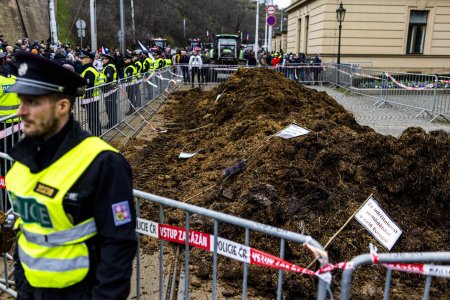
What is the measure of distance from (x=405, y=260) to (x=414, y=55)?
27.1m

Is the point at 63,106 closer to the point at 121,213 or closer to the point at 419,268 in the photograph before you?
the point at 121,213

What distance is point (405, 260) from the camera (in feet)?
7.03

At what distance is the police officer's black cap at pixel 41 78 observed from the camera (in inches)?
79.9

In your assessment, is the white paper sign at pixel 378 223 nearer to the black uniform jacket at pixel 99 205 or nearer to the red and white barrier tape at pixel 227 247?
the red and white barrier tape at pixel 227 247

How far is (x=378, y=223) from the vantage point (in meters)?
4.84

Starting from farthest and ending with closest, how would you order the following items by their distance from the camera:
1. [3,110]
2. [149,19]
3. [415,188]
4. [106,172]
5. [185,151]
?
[149,19] < [185,151] < [3,110] < [415,188] < [106,172]

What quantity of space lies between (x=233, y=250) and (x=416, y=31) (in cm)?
2773

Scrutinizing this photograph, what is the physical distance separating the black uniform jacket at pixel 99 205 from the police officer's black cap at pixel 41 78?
0.18 meters

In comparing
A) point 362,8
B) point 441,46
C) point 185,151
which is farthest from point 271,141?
point 441,46

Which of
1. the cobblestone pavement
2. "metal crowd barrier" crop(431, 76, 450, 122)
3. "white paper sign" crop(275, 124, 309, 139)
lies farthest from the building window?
"white paper sign" crop(275, 124, 309, 139)

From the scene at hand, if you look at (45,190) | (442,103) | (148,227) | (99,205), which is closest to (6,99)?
(148,227)

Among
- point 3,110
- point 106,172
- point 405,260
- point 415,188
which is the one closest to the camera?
point 106,172

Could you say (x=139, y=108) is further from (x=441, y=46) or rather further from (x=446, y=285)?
(x=441, y=46)

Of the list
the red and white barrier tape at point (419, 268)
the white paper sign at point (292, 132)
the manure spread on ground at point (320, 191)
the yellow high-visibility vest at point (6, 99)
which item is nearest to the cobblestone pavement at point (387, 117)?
the white paper sign at point (292, 132)
